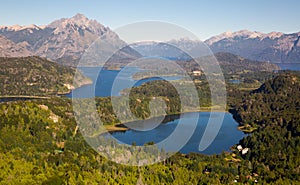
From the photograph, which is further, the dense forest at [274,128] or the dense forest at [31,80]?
the dense forest at [31,80]

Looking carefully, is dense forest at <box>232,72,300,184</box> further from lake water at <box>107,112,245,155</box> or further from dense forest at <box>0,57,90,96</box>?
dense forest at <box>0,57,90,96</box>

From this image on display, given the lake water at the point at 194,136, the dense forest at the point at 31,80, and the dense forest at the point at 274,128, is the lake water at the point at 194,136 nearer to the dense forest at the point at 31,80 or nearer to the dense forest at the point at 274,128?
the dense forest at the point at 274,128

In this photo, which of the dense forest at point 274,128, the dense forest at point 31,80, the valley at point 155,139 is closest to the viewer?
the valley at point 155,139

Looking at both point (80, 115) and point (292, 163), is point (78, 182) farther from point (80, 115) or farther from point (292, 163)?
point (80, 115)

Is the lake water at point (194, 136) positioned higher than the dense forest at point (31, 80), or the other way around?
the dense forest at point (31, 80)

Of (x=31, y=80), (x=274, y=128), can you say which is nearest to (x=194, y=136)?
(x=274, y=128)

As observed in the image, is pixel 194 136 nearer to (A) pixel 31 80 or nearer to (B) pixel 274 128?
(B) pixel 274 128

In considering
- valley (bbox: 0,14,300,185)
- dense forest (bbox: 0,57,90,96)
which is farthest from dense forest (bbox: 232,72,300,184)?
dense forest (bbox: 0,57,90,96)

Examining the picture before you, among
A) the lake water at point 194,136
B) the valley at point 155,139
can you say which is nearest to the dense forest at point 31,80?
the valley at point 155,139

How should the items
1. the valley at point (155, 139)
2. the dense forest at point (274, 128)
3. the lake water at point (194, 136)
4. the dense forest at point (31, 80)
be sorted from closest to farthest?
the valley at point (155, 139)
the dense forest at point (274, 128)
the lake water at point (194, 136)
the dense forest at point (31, 80)
